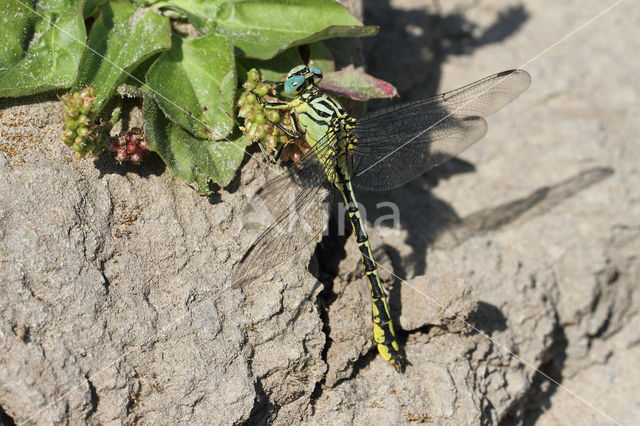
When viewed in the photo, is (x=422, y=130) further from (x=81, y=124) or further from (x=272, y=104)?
(x=81, y=124)

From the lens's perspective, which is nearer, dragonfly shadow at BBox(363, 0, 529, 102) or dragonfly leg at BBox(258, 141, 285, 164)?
dragonfly leg at BBox(258, 141, 285, 164)

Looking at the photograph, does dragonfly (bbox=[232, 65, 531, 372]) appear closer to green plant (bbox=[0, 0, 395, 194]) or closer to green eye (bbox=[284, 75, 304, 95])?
green eye (bbox=[284, 75, 304, 95])

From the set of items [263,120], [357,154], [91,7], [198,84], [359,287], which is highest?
[91,7]

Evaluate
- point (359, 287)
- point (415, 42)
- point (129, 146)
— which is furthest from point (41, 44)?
point (415, 42)

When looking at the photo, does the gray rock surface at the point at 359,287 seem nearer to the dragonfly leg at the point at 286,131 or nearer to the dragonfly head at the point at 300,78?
the dragonfly leg at the point at 286,131

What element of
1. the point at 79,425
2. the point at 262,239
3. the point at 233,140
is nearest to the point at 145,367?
the point at 79,425

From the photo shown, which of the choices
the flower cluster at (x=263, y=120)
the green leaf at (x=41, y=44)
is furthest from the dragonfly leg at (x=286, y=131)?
the green leaf at (x=41, y=44)

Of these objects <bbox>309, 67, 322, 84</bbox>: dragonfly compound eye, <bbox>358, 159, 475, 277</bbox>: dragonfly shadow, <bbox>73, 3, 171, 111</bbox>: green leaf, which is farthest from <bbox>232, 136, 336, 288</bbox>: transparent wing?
<bbox>73, 3, 171, 111</bbox>: green leaf
